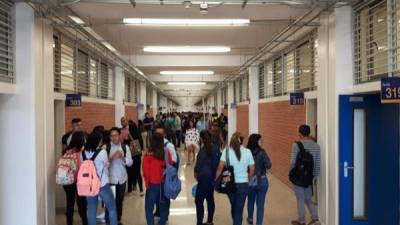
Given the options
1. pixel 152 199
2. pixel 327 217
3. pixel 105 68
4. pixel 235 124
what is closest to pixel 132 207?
pixel 152 199

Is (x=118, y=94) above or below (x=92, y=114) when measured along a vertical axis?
above

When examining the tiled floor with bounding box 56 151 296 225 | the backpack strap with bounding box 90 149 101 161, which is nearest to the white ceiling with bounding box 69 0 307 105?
the backpack strap with bounding box 90 149 101 161

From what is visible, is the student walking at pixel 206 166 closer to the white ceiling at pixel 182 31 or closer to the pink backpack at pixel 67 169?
the pink backpack at pixel 67 169

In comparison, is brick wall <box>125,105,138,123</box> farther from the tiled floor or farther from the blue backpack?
the blue backpack

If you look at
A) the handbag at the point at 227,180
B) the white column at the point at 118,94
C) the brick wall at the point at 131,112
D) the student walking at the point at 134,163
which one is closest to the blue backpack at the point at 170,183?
the handbag at the point at 227,180

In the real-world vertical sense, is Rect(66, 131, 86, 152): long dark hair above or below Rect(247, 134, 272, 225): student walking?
above

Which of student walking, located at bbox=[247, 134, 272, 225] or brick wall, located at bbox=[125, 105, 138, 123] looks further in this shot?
brick wall, located at bbox=[125, 105, 138, 123]

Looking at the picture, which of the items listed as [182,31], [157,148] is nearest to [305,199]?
[157,148]

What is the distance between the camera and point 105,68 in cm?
1217

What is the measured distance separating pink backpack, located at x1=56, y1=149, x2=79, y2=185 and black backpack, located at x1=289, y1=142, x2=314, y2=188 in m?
3.03

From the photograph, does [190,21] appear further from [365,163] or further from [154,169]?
[365,163]

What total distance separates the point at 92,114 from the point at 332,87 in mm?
5668

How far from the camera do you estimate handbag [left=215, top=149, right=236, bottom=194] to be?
570cm

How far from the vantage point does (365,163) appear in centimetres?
593
